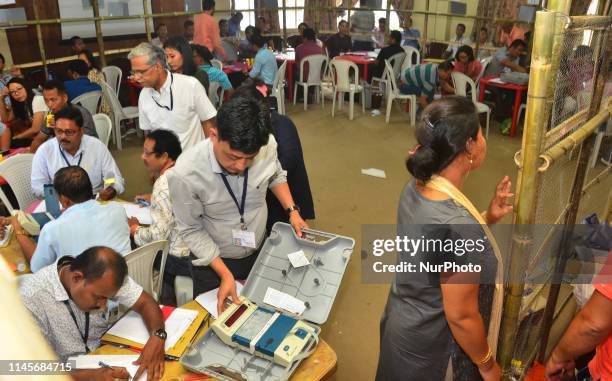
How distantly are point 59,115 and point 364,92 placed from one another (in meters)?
5.36

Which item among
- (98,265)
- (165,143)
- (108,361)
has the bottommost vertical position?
(108,361)

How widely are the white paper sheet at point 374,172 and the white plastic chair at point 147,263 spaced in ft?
10.2

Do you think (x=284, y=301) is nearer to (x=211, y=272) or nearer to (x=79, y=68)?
(x=211, y=272)

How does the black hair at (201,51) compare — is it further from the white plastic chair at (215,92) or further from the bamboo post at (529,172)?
the bamboo post at (529,172)

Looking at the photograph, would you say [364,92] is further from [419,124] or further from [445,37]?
[419,124]

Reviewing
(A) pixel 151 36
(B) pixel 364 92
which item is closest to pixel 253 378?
(B) pixel 364 92

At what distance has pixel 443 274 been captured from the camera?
135 centimetres

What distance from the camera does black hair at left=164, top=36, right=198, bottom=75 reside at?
3.84 m

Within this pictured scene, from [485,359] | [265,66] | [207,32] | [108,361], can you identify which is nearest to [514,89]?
[265,66]

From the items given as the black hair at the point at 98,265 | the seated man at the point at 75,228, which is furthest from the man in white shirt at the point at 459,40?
the black hair at the point at 98,265

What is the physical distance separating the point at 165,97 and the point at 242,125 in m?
1.73

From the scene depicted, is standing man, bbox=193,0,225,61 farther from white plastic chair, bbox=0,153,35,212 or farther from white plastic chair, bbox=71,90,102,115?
white plastic chair, bbox=0,153,35,212

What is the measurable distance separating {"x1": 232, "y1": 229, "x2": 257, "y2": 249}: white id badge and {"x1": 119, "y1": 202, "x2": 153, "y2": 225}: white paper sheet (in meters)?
0.91

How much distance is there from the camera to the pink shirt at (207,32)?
24.4ft
